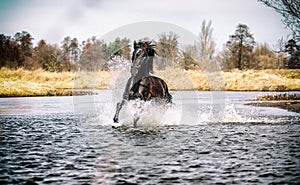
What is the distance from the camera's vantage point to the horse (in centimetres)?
1166

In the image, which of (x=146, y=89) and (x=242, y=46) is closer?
(x=146, y=89)

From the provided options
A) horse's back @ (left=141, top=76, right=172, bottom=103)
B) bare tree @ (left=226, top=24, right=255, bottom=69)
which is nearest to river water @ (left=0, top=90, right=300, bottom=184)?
horse's back @ (left=141, top=76, right=172, bottom=103)

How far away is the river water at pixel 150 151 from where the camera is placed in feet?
18.7

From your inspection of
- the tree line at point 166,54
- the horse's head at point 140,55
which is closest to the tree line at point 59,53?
the tree line at point 166,54

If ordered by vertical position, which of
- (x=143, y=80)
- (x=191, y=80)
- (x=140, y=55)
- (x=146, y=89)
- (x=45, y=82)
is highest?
(x=140, y=55)

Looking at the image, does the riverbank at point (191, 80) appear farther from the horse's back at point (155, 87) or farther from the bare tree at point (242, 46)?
the horse's back at point (155, 87)

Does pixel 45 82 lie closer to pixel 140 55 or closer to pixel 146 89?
pixel 140 55

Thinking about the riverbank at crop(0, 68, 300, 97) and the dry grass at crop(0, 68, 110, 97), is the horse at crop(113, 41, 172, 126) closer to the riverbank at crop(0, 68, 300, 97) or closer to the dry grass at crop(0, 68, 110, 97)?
the dry grass at crop(0, 68, 110, 97)

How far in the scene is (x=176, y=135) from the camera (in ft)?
32.6

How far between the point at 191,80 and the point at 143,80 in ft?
103

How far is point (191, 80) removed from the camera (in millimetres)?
42844

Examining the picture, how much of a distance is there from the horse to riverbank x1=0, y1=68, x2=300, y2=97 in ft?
83.4

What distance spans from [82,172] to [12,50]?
5067 centimetres

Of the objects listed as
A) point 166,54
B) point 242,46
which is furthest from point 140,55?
point 242,46
